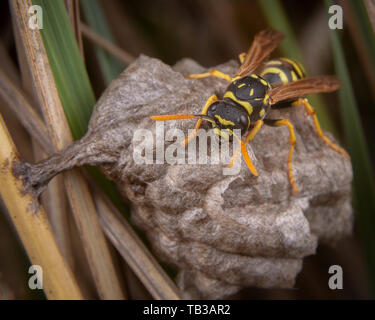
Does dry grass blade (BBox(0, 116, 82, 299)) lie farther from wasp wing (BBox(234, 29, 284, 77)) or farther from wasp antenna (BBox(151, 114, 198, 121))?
wasp wing (BBox(234, 29, 284, 77))

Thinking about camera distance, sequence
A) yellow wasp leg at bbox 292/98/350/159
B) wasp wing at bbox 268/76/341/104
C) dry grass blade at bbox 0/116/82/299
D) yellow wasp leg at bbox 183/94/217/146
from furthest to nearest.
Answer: yellow wasp leg at bbox 292/98/350/159
wasp wing at bbox 268/76/341/104
yellow wasp leg at bbox 183/94/217/146
dry grass blade at bbox 0/116/82/299

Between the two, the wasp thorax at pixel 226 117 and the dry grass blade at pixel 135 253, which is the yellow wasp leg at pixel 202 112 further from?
the dry grass blade at pixel 135 253

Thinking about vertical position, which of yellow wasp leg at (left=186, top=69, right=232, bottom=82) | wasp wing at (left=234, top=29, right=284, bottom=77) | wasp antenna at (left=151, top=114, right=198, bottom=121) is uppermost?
wasp wing at (left=234, top=29, right=284, bottom=77)

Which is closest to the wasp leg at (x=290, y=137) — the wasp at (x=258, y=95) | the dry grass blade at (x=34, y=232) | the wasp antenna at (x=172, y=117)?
the wasp at (x=258, y=95)

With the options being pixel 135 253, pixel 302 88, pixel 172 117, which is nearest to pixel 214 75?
pixel 302 88

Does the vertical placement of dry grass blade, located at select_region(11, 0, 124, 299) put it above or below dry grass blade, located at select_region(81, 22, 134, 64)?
below

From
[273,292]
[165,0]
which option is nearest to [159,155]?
[273,292]

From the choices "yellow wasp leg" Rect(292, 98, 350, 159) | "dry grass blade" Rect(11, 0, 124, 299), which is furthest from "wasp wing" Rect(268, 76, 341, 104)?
"dry grass blade" Rect(11, 0, 124, 299)

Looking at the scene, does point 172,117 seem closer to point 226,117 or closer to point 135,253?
point 226,117

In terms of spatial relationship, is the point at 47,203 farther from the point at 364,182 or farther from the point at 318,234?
the point at 364,182
